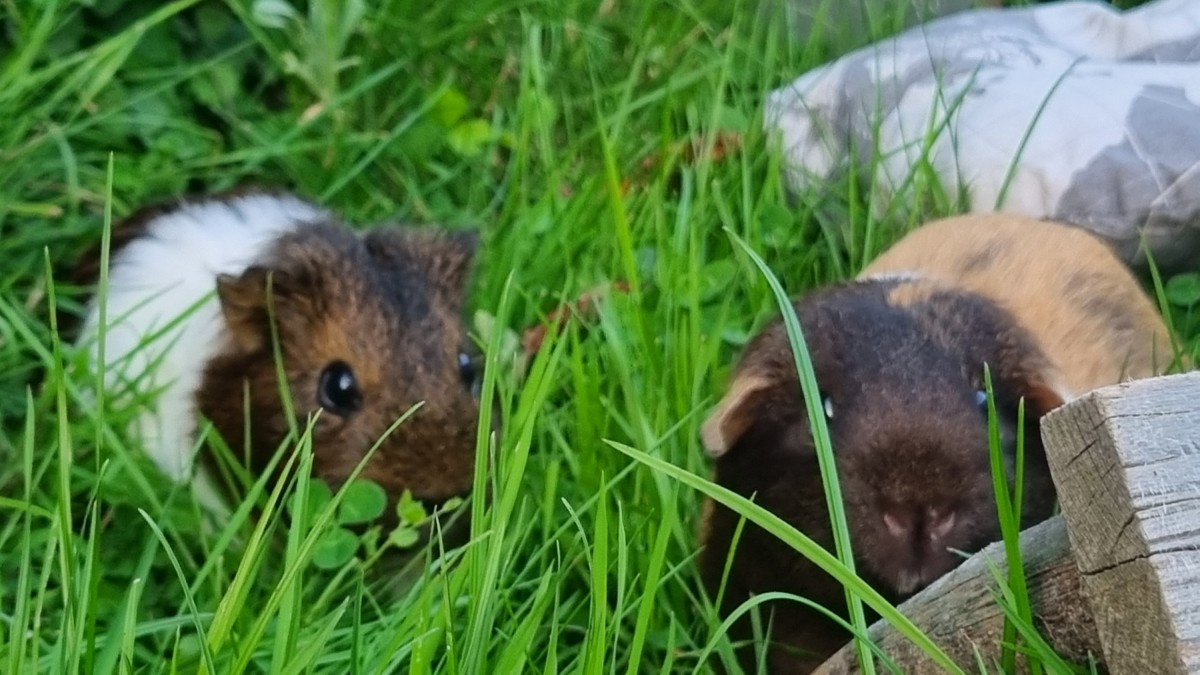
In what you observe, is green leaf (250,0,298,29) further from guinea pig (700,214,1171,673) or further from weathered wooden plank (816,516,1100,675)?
weathered wooden plank (816,516,1100,675)

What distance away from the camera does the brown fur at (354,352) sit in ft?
7.50

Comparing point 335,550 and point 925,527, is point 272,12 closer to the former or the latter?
point 335,550

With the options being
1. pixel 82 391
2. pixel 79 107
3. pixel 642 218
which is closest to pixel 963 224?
pixel 642 218

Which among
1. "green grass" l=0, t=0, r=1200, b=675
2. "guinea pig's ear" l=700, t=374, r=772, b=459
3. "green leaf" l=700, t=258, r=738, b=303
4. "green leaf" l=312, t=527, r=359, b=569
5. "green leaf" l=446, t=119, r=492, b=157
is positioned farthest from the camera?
"green leaf" l=446, t=119, r=492, b=157

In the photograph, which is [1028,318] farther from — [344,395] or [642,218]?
[344,395]

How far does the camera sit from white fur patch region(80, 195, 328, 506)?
256 centimetres

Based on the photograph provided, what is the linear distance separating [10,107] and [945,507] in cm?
240

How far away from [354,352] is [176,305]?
2.02 ft

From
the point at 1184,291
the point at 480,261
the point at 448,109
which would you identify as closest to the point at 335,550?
the point at 480,261

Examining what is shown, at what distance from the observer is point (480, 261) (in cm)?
303

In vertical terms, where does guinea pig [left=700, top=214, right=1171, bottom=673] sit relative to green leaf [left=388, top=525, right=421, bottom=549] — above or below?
above

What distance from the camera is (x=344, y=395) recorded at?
7.88ft

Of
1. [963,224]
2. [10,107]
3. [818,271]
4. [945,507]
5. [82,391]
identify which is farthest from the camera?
[818,271]

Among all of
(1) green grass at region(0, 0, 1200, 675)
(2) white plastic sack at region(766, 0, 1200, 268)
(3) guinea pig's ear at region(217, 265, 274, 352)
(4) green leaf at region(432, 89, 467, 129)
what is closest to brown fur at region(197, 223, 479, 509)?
(3) guinea pig's ear at region(217, 265, 274, 352)
